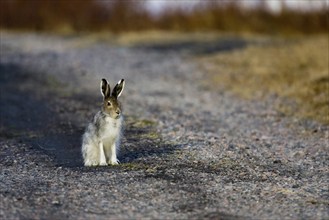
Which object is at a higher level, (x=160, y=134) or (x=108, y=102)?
(x=108, y=102)

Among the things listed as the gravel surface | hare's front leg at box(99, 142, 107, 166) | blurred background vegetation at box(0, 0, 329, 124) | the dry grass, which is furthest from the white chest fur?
blurred background vegetation at box(0, 0, 329, 124)

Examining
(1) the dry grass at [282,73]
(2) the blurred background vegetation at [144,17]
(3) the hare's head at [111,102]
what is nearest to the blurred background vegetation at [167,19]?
(2) the blurred background vegetation at [144,17]

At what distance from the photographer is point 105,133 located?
9547mm

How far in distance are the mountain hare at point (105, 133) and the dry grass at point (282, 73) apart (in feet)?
17.4

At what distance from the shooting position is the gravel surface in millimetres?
7754

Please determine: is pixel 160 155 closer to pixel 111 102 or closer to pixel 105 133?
pixel 105 133

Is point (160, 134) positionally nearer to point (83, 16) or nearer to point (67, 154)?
point (67, 154)

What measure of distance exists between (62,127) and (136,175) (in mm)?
4479

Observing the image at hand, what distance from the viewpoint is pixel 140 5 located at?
3706 cm

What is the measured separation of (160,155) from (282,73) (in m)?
10.4

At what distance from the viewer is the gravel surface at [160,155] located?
7.75m

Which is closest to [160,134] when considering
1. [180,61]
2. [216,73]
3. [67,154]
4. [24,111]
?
[67,154]

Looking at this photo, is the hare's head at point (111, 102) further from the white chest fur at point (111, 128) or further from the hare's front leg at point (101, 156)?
the hare's front leg at point (101, 156)

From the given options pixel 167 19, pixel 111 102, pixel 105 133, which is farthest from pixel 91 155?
pixel 167 19
